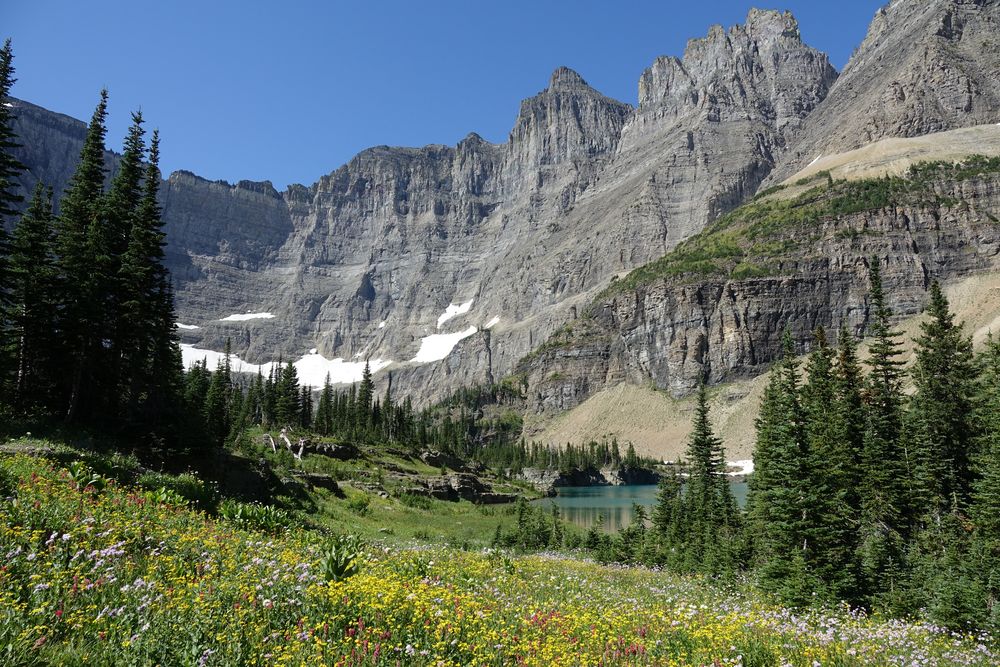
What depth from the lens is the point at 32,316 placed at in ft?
105

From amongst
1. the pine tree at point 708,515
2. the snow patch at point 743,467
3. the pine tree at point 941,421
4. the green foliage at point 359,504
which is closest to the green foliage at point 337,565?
the pine tree at point 708,515

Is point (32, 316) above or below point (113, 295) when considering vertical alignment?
below

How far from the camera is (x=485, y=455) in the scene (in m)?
194

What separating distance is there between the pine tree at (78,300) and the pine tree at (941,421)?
166 ft

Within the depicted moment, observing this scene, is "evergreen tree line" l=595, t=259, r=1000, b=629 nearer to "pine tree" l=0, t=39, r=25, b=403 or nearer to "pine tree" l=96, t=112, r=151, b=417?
"pine tree" l=96, t=112, r=151, b=417

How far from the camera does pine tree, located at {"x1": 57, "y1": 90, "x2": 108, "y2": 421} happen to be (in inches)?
1240

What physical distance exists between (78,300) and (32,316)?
9.77ft

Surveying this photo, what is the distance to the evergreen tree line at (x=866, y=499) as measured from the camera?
21.4 meters

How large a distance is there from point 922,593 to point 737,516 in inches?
737

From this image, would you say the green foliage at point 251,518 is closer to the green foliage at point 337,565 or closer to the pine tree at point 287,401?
the green foliage at point 337,565

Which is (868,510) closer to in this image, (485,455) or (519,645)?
(519,645)

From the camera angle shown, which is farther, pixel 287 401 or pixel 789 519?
pixel 287 401

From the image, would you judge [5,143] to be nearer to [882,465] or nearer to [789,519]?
[789,519]

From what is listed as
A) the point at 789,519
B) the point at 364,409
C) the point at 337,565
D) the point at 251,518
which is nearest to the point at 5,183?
the point at 251,518
